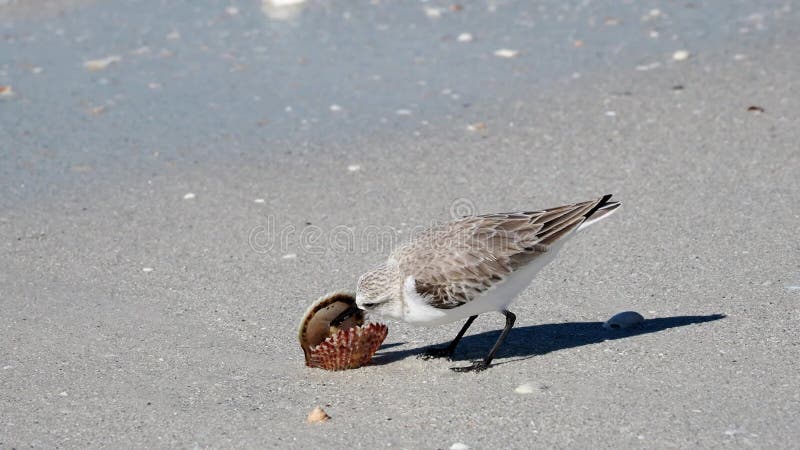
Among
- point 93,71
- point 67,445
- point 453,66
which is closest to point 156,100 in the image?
point 93,71

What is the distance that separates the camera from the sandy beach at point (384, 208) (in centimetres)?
470

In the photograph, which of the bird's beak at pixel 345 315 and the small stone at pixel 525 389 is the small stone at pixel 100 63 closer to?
the bird's beak at pixel 345 315

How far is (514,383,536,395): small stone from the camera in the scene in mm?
4824

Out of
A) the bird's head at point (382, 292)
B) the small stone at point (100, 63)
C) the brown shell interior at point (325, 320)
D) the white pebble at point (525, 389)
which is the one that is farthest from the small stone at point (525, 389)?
the small stone at point (100, 63)

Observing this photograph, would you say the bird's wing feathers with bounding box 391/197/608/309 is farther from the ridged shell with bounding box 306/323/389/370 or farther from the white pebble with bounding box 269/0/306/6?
the white pebble with bounding box 269/0/306/6

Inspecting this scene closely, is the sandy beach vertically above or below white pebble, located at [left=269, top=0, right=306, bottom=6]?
above

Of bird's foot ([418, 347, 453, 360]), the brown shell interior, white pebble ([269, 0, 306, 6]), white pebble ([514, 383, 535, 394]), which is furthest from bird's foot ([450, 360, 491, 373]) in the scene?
white pebble ([269, 0, 306, 6])

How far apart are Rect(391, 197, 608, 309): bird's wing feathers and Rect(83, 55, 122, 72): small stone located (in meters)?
5.25

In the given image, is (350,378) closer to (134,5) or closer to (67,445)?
(67,445)

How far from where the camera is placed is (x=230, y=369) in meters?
5.13

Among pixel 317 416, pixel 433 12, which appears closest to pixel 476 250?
pixel 317 416

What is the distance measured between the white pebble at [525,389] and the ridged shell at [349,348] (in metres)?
0.72

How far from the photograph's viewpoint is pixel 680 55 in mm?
9367

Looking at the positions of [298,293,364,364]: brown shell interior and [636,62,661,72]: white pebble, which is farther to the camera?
[636,62,661,72]: white pebble
